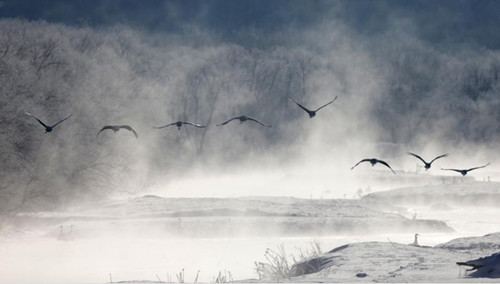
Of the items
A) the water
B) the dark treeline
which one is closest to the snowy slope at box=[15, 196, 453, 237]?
the water

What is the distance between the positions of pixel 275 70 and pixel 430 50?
16971 mm

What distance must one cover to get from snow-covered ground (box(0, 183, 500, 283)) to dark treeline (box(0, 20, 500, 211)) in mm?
2948

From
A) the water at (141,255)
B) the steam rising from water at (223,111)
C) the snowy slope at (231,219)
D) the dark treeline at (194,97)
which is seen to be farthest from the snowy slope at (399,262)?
the dark treeline at (194,97)

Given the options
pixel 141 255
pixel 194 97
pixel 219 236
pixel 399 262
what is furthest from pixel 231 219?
pixel 194 97

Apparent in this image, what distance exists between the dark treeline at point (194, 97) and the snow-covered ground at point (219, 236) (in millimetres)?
2948

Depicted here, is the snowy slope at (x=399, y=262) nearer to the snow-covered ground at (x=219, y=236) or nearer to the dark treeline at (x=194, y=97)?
the snow-covered ground at (x=219, y=236)

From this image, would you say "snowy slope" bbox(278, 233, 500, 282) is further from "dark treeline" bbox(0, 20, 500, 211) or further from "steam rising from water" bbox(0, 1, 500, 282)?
"dark treeline" bbox(0, 20, 500, 211)

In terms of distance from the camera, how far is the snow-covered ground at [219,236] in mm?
18591

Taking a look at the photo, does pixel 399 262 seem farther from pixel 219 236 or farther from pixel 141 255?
pixel 219 236

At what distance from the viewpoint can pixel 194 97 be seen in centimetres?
6981

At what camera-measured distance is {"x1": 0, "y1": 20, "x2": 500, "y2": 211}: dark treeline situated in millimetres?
37625

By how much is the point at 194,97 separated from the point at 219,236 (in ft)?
128

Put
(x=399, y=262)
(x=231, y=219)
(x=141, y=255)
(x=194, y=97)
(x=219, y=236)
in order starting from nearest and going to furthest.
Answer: (x=399, y=262), (x=141, y=255), (x=219, y=236), (x=231, y=219), (x=194, y=97)

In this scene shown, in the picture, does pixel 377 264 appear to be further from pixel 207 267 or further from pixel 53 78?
pixel 53 78
